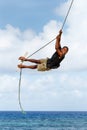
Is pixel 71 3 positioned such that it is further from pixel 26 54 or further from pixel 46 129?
pixel 46 129

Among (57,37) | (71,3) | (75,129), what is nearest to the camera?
(71,3)

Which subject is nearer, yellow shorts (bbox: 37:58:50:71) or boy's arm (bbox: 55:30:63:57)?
boy's arm (bbox: 55:30:63:57)

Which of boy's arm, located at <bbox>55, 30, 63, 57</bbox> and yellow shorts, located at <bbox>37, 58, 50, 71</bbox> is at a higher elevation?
boy's arm, located at <bbox>55, 30, 63, 57</bbox>

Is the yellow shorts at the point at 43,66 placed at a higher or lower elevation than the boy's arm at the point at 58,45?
lower

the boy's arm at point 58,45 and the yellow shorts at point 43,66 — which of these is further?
the yellow shorts at point 43,66

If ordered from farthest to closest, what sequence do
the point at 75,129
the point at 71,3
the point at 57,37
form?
1. the point at 75,129
2. the point at 57,37
3. the point at 71,3

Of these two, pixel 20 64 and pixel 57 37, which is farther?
pixel 20 64

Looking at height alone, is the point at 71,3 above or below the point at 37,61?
above

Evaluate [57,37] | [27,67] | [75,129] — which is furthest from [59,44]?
[75,129]

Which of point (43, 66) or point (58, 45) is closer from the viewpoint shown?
point (58, 45)

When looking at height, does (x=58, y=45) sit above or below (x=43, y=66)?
above

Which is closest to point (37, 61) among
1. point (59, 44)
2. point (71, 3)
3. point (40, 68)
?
point (40, 68)

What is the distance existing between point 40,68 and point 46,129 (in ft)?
191

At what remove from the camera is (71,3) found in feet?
60.0
